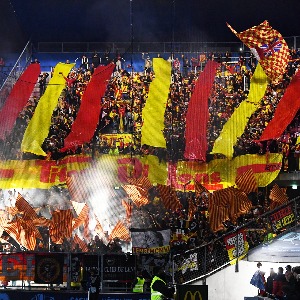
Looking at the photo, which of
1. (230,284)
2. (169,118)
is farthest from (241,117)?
(230,284)

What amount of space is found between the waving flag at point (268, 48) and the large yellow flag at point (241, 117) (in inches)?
17.2

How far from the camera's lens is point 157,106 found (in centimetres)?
2822

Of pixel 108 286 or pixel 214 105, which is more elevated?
pixel 214 105

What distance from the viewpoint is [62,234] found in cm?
2491

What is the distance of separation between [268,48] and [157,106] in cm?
488

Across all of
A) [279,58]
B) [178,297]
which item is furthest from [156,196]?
[178,297]

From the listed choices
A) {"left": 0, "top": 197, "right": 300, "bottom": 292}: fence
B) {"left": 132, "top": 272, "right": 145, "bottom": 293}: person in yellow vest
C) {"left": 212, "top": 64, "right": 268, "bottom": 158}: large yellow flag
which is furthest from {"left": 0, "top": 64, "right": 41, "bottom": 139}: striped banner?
{"left": 132, "top": 272, "right": 145, "bottom": 293}: person in yellow vest

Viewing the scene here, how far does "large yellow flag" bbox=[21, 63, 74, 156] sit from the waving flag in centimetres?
759

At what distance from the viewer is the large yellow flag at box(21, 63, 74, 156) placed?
2745 centimetres

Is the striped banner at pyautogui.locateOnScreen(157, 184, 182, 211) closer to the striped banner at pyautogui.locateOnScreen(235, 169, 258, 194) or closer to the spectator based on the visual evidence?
the striped banner at pyautogui.locateOnScreen(235, 169, 258, 194)

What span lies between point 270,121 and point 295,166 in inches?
76.7

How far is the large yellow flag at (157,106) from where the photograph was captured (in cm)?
2686

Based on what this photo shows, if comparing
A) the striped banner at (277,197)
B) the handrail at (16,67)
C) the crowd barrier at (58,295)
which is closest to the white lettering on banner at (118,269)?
the crowd barrier at (58,295)

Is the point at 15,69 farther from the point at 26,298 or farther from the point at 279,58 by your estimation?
the point at 26,298
